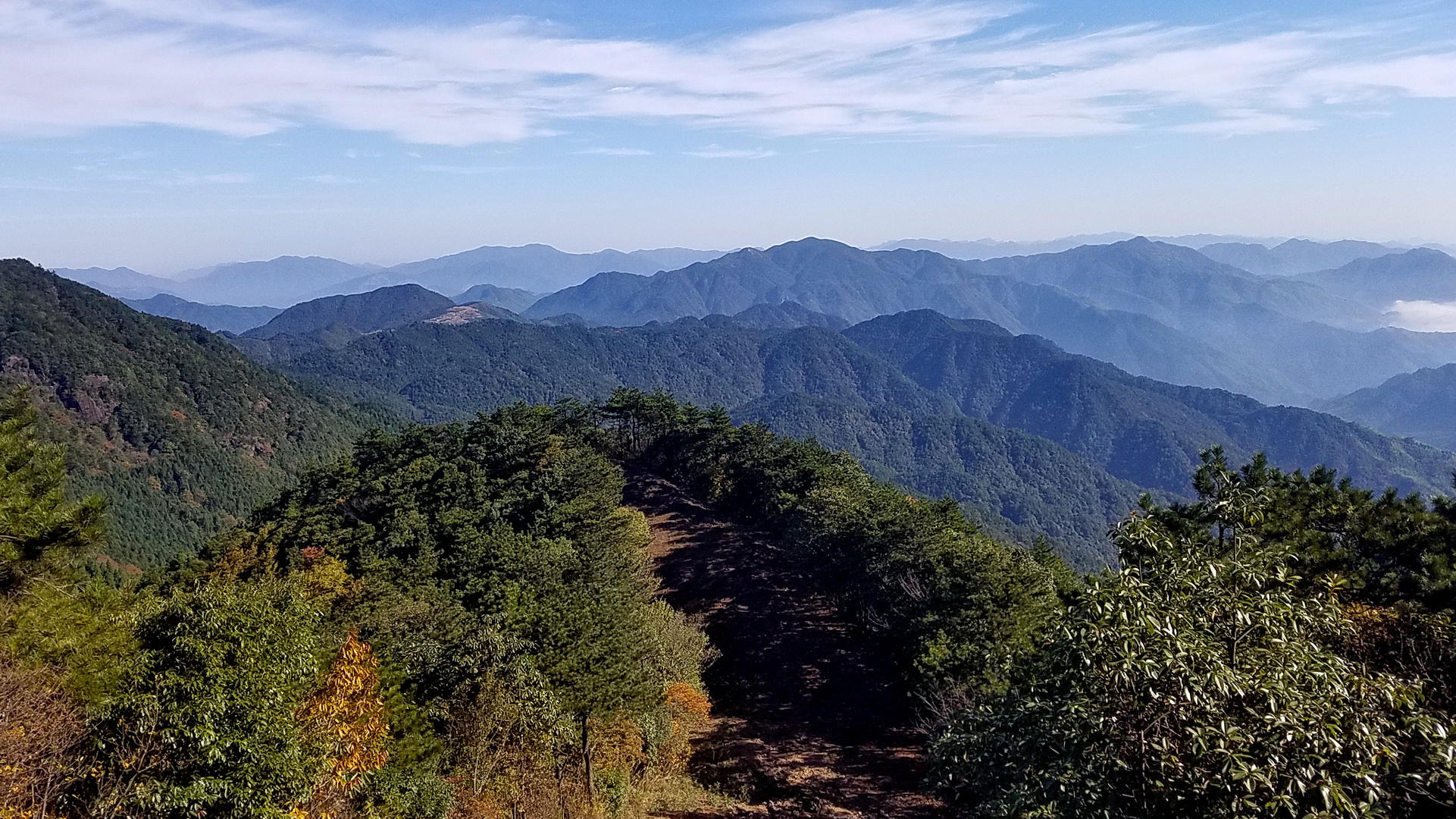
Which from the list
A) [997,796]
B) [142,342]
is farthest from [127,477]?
[997,796]

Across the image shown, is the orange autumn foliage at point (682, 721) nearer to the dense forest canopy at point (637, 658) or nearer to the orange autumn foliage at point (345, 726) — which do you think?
the dense forest canopy at point (637, 658)

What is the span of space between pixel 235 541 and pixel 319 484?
494 inches

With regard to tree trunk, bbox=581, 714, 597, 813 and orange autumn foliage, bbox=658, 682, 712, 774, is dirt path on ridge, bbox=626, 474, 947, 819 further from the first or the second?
tree trunk, bbox=581, 714, 597, 813

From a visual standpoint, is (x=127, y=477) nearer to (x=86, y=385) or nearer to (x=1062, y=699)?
(x=86, y=385)

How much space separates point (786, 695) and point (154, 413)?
6472 inches

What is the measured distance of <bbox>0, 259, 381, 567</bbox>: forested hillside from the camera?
416ft

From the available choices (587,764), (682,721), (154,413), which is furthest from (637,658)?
(154,413)

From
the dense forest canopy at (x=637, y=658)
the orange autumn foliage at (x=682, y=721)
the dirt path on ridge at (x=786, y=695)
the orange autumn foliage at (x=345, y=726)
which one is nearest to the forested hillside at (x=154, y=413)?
the dirt path on ridge at (x=786, y=695)

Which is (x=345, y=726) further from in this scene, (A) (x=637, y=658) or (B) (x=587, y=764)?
(A) (x=637, y=658)

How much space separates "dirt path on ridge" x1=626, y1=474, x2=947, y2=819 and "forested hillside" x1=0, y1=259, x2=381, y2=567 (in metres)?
103

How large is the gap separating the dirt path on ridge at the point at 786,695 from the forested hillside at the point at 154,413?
337ft

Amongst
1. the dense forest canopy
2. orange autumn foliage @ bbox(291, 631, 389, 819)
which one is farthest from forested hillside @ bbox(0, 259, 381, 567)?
orange autumn foliage @ bbox(291, 631, 389, 819)

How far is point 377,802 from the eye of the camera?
16.7 meters

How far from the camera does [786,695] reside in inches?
1355
